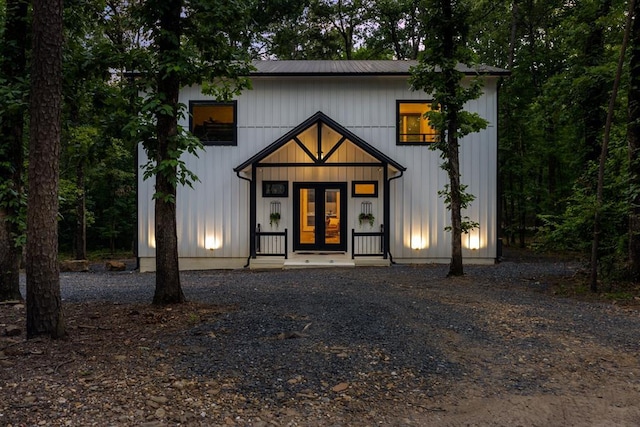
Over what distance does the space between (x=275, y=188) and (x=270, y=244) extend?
173 centimetres

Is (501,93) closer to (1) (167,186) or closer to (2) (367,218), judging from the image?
(2) (367,218)

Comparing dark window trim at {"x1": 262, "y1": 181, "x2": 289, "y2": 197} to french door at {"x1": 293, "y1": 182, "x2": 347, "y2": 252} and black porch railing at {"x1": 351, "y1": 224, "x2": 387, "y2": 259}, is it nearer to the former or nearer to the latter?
french door at {"x1": 293, "y1": 182, "x2": 347, "y2": 252}

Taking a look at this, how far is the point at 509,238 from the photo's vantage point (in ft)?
76.8

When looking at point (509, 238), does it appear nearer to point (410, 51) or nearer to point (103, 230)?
point (410, 51)

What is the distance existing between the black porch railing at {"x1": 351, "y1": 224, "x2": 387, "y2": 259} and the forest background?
4159 millimetres

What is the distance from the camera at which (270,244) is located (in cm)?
1293

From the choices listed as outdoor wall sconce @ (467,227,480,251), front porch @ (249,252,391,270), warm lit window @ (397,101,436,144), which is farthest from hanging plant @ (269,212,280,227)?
outdoor wall sconce @ (467,227,480,251)

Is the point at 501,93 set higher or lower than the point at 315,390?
higher

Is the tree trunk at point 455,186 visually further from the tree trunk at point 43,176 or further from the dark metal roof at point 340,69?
the tree trunk at point 43,176

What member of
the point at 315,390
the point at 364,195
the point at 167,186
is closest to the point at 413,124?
the point at 364,195

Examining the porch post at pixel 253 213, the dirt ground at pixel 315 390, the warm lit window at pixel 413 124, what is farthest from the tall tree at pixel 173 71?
the warm lit window at pixel 413 124

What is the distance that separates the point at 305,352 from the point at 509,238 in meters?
21.8

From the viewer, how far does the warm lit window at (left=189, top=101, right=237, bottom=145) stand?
1293 centimetres

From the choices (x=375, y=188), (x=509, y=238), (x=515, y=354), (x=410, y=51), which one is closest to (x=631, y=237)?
(x=515, y=354)
